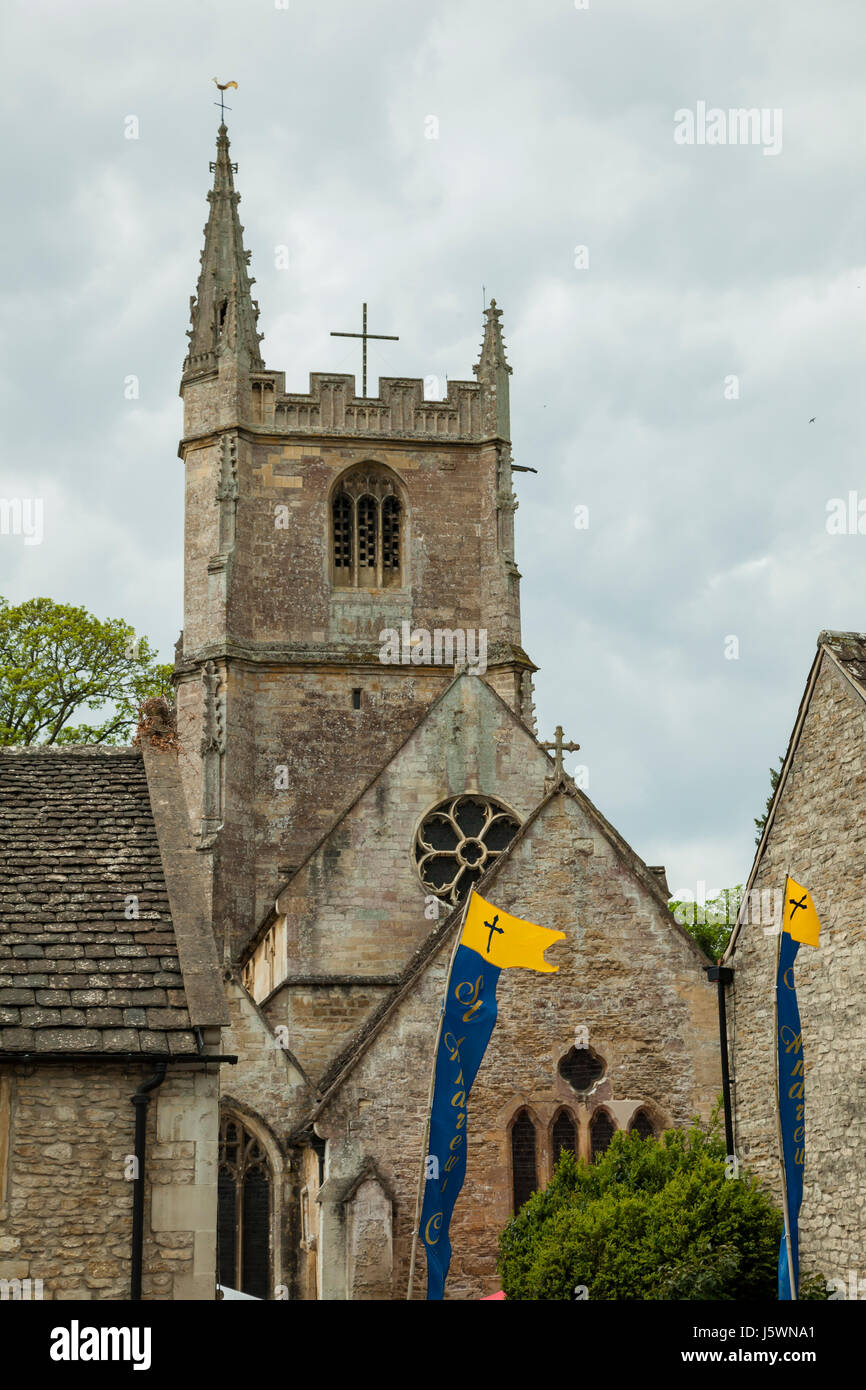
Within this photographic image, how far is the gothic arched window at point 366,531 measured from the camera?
129ft

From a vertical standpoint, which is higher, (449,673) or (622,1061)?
(449,673)

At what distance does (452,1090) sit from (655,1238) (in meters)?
2.68

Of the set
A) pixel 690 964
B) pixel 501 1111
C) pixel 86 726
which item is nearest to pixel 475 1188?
pixel 501 1111

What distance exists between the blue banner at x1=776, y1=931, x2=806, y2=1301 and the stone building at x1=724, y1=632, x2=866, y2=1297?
77 centimetres

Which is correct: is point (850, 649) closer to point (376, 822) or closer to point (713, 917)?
point (376, 822)

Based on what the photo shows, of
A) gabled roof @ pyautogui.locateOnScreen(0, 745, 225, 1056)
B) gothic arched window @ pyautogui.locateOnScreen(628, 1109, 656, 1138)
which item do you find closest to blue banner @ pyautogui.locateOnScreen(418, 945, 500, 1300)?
gabled roof @ pyautogui.locateOnScreen(0, 745, 225, 1056)

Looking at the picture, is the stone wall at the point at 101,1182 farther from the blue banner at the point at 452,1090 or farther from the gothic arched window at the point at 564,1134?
the gothic arched window at the point at 564,1134

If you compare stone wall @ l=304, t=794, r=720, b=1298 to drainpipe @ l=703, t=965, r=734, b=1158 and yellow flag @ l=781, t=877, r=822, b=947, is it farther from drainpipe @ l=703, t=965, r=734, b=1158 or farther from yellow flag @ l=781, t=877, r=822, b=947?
yellow flag @ l=781, t=877, r=822, b=947

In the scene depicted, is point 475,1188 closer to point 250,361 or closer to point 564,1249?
point 564,1249

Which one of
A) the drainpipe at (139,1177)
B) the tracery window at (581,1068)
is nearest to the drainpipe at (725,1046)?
the tracery window at (581,1068)

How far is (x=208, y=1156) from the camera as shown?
13242 mm

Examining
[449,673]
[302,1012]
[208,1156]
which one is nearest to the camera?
[208,1156]

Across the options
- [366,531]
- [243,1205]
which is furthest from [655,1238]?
[366,531]

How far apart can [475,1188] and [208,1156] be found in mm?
7630
